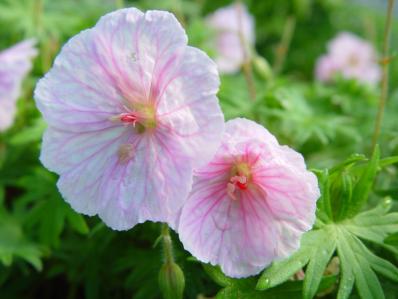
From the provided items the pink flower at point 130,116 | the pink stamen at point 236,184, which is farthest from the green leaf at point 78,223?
the pink stamen at point 236,184

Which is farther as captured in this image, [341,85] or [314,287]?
[341,85]

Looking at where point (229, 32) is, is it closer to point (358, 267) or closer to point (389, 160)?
point (389, 160)

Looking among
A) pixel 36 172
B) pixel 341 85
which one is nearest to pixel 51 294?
pixel 36 172

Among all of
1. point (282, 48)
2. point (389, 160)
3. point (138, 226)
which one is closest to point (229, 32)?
point (282, 48)

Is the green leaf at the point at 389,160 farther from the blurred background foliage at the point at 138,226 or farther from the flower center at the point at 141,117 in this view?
the flower center at the point at 141,117

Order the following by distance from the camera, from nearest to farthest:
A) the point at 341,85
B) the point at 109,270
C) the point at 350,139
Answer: the point at 109,270, the point at 350,139, the point at 341,85

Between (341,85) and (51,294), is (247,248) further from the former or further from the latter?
(341,85)

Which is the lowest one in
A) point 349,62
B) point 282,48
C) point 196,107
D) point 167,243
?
point 349,62

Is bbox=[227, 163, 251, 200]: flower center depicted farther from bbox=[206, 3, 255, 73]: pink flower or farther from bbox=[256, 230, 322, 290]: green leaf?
bbox=[206, 3, 255, 73]: pink flower
